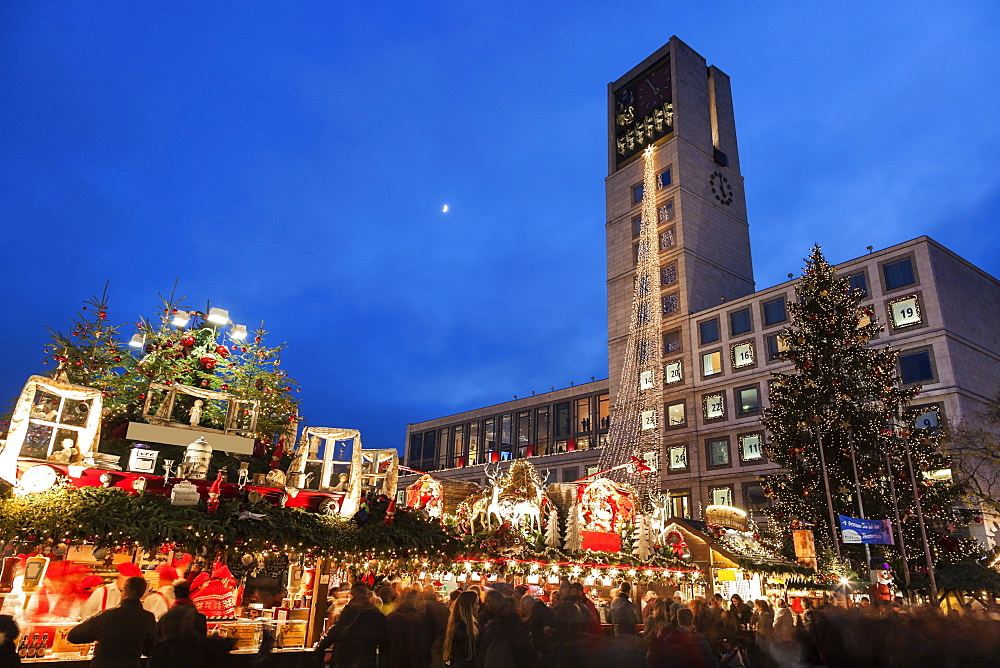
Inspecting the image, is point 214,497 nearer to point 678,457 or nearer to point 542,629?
point 542,629

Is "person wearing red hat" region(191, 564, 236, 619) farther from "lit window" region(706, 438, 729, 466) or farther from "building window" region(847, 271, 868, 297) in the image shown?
"building window" region(847, 271, 868, 297)

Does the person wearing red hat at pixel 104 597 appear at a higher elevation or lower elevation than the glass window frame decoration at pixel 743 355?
lower

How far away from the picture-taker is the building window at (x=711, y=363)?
46531 millimetres

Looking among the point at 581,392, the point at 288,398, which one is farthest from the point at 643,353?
the point at 288,398

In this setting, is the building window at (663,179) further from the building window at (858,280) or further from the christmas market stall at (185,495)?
the christmas market stall at (185,495)

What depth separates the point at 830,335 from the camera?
25406 mm

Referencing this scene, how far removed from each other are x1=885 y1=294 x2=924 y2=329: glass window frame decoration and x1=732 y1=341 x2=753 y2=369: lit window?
9042mm

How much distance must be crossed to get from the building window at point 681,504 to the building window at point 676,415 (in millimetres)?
5206

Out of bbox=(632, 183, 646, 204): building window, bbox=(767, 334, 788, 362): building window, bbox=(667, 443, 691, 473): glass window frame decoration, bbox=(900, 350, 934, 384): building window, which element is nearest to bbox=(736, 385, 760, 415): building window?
bbox=(767, 334, 788, 362): building window

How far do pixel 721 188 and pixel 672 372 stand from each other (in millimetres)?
18371

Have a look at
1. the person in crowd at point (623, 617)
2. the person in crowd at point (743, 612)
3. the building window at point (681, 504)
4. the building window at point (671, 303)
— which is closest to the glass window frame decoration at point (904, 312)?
the building window at point (671, 303)

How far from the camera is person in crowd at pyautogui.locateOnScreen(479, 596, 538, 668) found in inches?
259

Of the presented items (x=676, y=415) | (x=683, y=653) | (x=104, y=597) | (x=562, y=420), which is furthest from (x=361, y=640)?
(x=562, y=420)

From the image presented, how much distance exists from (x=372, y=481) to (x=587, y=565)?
808 cm
